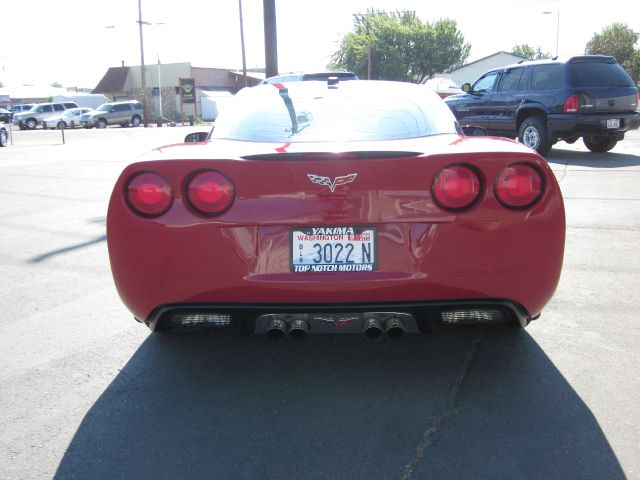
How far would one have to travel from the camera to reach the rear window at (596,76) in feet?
40.3

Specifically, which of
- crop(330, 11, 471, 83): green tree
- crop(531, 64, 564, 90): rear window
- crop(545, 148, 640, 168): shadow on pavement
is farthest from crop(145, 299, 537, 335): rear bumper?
crop(330, 11, 471, 83): green tree

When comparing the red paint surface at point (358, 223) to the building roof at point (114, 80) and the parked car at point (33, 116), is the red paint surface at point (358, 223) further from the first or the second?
the building roof at point (114, 80)

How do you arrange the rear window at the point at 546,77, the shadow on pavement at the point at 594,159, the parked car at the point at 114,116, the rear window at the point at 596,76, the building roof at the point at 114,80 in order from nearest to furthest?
the shadow on pavement at the point at 594,159 → the rear window at the point at 596,76 → the rear window at the point at 546,77 → the parked car at the point at 114,116 → the building roof at the point at 114,80

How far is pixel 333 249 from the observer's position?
2871 millimetres

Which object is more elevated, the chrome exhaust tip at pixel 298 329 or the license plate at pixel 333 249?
the license plate at pixel 333 249

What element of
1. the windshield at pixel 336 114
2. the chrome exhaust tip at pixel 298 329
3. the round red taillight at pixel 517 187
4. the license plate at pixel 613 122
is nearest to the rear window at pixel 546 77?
the license plate at pixel 613 122

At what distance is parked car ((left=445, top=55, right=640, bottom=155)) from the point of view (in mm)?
12180

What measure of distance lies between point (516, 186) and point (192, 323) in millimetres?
1614

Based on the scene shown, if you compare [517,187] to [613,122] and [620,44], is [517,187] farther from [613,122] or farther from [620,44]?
[620,44]

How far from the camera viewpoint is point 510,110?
13.6 m

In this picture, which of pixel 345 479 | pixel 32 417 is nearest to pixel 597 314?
pixel 345 479

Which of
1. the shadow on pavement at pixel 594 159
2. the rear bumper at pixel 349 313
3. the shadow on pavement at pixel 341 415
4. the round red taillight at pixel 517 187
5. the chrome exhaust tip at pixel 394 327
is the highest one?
the round red taillight at pixel 517 187

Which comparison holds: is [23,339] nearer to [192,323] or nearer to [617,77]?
[192,323]

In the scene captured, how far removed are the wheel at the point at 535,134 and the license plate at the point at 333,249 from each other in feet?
35.4
